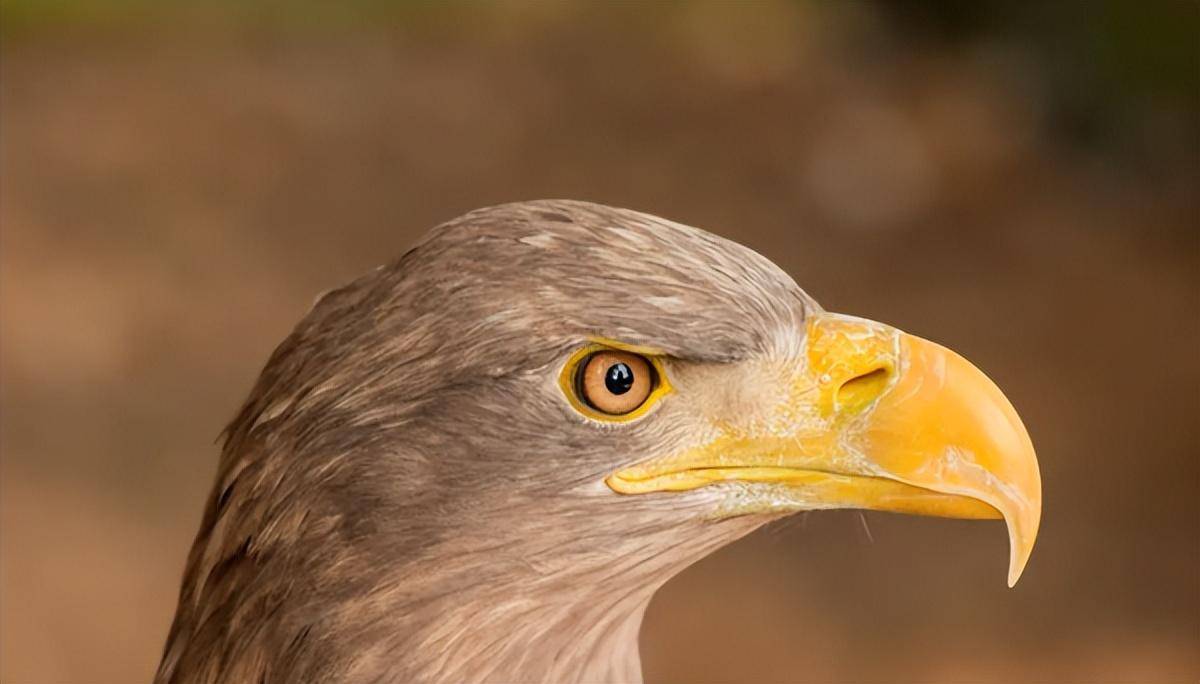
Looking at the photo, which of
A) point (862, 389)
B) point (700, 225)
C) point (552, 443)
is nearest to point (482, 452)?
point (552, 443)

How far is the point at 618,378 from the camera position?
1562 millimetres

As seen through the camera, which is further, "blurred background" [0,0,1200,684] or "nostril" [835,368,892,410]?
"blurred background" [0,0,1200,684]

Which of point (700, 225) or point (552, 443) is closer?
point (552, 443)

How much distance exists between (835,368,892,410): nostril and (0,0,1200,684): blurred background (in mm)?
1966

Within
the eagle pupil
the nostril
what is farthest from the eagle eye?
the nostril

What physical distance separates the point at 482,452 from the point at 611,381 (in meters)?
0.16

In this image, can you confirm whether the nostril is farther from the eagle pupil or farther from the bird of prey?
the eagle pupil

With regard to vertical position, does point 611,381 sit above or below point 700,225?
below

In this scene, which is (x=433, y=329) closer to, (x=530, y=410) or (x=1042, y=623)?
(x=530, y=410)

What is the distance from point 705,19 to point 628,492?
531 cm

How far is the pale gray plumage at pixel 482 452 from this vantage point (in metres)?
1.55

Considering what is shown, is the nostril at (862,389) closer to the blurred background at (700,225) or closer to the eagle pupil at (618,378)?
the eagle pupil at (618,378)

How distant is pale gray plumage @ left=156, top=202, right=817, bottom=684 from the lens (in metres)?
1.55

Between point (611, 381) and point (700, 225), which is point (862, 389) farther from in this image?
point (700, 225)
